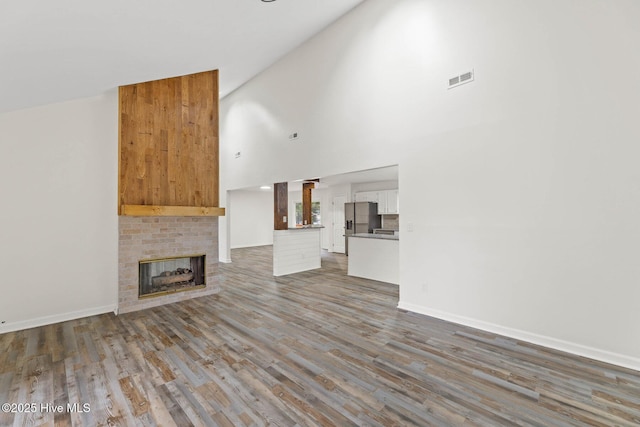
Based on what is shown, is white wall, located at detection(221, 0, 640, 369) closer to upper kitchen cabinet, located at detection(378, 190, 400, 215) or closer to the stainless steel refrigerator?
upper kitchen cabinet, located at detection(378, 190, 400, 215)

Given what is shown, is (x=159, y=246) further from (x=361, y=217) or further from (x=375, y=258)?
(x=361, y=217)

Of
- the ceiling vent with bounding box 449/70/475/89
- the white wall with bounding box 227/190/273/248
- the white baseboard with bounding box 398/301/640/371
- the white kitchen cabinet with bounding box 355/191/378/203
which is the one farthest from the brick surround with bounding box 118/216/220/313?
the white wall with bounding box 227/190/273/248

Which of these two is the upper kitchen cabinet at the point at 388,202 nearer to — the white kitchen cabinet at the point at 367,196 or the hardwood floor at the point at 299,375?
the white kitchen cabinet at the point at 367,196

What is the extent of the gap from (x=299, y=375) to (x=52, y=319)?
3.59 metres

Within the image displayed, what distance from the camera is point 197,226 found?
16.2 ft

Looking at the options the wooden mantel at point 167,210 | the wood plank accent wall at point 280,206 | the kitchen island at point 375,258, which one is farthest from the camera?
the wood plank accent wall at point 280,206

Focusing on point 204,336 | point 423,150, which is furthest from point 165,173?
point 423,150

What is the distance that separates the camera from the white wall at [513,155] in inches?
105

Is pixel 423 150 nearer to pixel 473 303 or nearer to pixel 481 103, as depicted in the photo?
pixel 481 103

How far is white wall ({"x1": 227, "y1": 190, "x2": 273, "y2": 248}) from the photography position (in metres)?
11.5

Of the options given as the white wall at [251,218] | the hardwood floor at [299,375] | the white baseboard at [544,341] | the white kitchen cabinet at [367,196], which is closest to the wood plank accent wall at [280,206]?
the hardwood floor at [299,375]

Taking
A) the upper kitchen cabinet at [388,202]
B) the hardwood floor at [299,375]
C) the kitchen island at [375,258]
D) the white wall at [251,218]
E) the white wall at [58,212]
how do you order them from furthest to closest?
the white wall at [251,218] < the upper kitchen cabinet at [388,202] < the kitchen island at [375,258] < the white wall at [58,212] < the hardwood floor at [299,375]

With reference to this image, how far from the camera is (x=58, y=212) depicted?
3.76 metres

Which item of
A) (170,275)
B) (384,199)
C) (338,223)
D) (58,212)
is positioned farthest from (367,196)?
(58,212)
